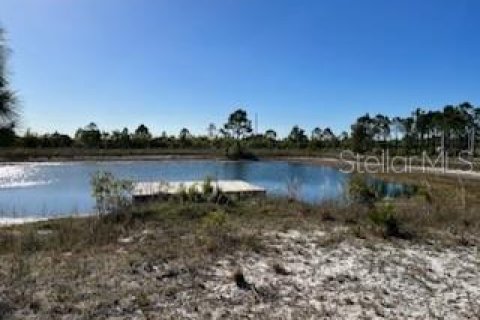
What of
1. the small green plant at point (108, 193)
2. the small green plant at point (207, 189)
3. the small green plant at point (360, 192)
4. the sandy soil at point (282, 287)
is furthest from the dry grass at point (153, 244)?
the small green plant at point (360, 192)

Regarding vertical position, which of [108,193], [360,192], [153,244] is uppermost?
[108,193]

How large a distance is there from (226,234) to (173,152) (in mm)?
57307

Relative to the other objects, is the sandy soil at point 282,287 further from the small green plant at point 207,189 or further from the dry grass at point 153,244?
the small green plant at point 207,189

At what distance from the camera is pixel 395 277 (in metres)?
5.80

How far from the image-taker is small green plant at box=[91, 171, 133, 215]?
1009cm

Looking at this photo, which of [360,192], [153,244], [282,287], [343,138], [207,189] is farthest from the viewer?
[343,138]

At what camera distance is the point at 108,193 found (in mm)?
10281

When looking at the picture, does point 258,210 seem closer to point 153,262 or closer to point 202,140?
point 153,262

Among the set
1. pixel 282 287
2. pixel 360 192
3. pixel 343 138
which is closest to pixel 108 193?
pixel 360 192

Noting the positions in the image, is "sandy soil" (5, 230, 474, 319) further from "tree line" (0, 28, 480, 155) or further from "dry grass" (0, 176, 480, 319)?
"tree line" (0, 28, 480, 155)

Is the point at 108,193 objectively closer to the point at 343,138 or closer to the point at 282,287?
the point at 282,287

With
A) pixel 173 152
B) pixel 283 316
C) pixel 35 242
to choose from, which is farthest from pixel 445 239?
pixel 173 152

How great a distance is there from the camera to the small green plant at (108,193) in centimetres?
1009

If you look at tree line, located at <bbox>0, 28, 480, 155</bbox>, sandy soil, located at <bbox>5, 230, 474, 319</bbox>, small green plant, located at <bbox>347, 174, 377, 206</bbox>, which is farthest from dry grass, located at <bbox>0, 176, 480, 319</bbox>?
tree line, located at <bbox>0, 28, 480, 155</bbox>
